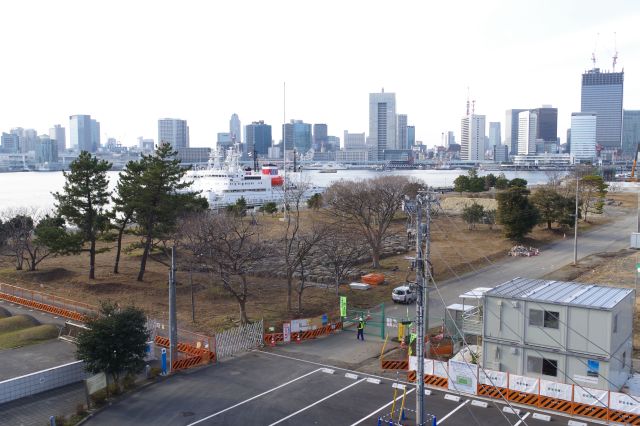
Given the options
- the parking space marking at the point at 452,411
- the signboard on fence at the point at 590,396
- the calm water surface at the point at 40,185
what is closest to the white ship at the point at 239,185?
the calm water surface at the point at 40,185

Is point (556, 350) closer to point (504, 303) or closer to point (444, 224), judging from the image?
point (504, 303)

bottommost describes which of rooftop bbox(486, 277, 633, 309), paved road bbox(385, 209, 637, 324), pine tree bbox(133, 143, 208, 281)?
paved road bbox(385, 209, 637, 324)

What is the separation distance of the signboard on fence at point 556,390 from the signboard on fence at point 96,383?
967cm

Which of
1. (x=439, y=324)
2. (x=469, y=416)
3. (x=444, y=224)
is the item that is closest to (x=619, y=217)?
(x=444, y=224)

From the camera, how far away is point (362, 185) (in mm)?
40406

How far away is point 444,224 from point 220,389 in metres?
32.8

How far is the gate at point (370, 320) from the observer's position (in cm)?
1814

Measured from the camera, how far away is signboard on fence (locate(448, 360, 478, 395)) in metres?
13.2

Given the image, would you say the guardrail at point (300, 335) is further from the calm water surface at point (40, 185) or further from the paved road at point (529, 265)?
the calm water surface at point (40, 185)

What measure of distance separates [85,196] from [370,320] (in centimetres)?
1396

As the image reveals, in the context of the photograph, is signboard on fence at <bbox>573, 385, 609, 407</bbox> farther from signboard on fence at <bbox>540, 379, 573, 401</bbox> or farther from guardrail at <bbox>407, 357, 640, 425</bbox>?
signboard on fence at <bbox>540, 379, 573, 401</bbox>

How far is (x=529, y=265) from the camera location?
28438mm

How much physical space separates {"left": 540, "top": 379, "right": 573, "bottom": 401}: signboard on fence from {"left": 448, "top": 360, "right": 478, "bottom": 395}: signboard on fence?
144cm

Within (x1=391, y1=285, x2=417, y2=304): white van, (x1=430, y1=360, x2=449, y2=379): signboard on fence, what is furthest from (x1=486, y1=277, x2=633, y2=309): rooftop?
(x1=391, y1=285, x2=417, y2=304): white van
